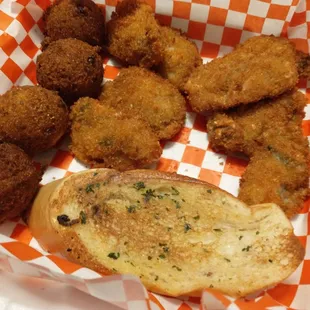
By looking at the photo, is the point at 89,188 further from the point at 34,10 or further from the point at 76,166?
the point at 34,10

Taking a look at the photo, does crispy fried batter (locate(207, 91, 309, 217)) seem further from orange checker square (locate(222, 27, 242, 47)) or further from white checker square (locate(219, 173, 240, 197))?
orange checker square (locate(222, 27, 242, 47))

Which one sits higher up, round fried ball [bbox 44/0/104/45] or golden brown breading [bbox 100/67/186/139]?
round fried ball [bbox 44/0/104/45]

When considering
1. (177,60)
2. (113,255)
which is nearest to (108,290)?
(113,255)

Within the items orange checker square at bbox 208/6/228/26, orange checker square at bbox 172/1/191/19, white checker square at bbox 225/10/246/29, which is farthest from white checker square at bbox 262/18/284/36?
orange checker square at bbox 172/1/191/19

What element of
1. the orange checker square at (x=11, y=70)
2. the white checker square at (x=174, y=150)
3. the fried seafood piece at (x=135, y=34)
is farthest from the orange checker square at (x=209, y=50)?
the orange checker square at (x=11, y=70)

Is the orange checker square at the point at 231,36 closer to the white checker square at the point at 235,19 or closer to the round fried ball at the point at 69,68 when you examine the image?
the white checker square at the point at 235,19

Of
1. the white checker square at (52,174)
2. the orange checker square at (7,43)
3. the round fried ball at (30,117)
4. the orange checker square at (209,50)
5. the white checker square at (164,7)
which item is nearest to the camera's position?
the round fried ball at (30,117)
